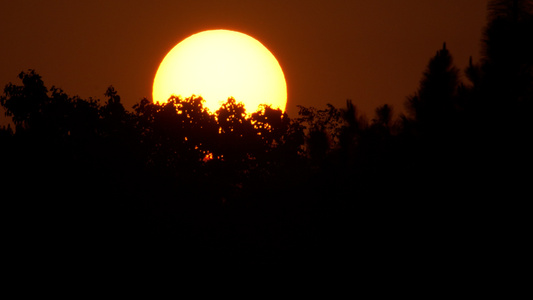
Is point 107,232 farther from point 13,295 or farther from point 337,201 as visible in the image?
point 337,201

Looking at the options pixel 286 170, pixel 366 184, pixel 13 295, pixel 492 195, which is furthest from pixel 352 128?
pixel 13 295

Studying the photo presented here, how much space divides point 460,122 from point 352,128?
5.31m

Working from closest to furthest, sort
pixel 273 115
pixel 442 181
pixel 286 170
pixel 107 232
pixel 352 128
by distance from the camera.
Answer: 1. pixel 442 181
2. pixel 107 232
3. pixel 352 128
4. pixel 286 170
5. pixel 273 115

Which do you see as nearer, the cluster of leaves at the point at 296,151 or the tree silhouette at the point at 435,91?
the cluster of leaves at the point at 296,151

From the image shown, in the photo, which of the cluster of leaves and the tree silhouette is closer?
the cluster of leaves

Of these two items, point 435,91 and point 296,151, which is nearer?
point 435,91

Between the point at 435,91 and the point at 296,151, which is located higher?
the point at 296,151

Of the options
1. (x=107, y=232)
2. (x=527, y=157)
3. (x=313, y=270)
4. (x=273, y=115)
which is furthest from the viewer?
(x=273, y=115)

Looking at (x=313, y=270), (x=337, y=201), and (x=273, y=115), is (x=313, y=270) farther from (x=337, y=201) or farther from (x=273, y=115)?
(x=273, y=115)

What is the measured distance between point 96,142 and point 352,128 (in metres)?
5.94

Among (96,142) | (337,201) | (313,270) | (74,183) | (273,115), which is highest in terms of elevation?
(273,115)

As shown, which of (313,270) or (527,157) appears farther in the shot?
(313,270)

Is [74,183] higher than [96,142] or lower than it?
lower

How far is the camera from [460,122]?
43.2 ft
